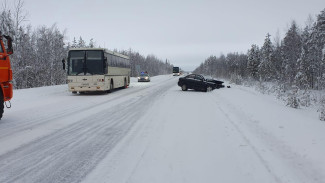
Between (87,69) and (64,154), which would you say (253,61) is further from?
(64,154)

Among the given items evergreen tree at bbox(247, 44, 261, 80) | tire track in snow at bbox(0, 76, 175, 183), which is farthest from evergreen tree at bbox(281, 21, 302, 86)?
tire track in snow at bbox(0, 76, 175, 183)

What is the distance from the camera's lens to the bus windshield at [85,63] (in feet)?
61.1

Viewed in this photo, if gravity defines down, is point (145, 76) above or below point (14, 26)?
below

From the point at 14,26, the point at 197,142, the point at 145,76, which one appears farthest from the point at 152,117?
the point at 145,76

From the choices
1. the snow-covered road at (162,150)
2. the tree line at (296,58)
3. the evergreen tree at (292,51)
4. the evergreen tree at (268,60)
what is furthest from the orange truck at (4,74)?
the evergreen tree at (268,60)

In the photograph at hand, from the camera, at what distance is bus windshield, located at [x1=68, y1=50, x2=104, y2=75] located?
18609mm

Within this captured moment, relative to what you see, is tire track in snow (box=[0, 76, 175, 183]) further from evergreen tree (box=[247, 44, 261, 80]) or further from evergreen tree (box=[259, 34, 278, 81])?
evergreen tree (box=[247, 44, 261, 80])

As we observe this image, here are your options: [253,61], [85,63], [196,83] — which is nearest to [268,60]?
[253,61]

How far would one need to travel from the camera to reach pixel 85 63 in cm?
1872

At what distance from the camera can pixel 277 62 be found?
65750mm

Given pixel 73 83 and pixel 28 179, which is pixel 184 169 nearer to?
pixel 28 179

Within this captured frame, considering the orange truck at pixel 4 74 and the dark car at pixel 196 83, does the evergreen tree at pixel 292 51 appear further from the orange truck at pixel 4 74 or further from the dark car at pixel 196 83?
the orange truck at pixel 4 74

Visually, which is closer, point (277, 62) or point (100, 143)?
point (100, 143)

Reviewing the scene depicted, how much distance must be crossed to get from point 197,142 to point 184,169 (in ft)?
5.64
